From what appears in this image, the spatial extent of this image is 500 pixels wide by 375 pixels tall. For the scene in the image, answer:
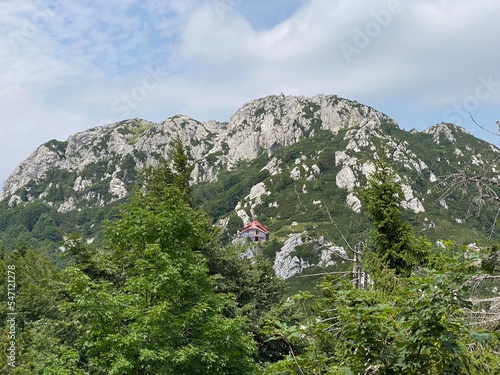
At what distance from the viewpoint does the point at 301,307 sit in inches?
453

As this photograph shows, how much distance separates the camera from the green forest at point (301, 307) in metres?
4.18

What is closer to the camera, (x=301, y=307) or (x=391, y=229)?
(x=301, y=307)

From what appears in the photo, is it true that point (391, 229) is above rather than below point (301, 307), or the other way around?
above

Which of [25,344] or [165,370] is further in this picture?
[25,344]

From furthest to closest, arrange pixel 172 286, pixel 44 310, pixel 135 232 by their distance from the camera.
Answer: pixel 44 310
pixel 135 232
pixel 172 286

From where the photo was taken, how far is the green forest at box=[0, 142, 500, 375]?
4.18 m

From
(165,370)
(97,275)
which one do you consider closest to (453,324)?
(165,370)

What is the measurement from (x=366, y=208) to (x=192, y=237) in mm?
5972

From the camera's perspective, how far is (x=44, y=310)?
3909 cm

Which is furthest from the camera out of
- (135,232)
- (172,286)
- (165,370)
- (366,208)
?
(366,208)

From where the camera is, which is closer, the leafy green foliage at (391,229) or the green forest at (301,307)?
the green forest at (301,307)

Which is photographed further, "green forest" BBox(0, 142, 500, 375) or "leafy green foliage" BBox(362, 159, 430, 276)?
"leafy green foliage" BBox(362, 159, 430, 276)

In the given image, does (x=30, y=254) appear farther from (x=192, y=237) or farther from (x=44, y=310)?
(x=192, y=237)

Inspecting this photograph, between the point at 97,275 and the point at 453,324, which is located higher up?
the point at 97,275
